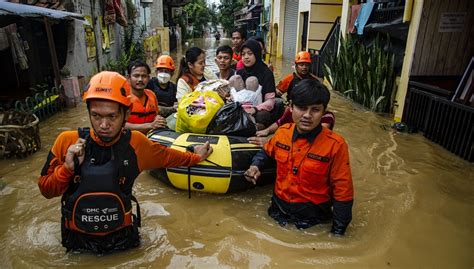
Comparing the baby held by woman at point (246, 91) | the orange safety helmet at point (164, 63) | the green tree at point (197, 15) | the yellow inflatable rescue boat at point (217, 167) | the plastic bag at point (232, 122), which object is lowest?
the yellow inflatable rescue boat at point (217, 167)

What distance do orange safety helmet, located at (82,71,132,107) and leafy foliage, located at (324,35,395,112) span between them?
592cm

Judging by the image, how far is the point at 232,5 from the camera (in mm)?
46750

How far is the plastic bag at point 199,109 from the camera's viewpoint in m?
3.38

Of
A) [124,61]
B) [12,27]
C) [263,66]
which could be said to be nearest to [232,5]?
[124,61]

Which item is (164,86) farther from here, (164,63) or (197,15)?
(197,15)

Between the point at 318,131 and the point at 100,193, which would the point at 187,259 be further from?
the point at 318,131

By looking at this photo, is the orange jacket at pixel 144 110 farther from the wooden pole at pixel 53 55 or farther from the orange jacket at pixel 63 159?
the wooden pole at pixel 53 55

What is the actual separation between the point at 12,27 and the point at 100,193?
7440 mm

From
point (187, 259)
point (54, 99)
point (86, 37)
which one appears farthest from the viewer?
point (86, 37)

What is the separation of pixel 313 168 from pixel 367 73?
5.21 meters

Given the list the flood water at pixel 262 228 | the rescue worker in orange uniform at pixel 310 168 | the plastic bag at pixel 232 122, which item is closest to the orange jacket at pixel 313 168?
the rescue worker in orange uniform at pixel 310 168

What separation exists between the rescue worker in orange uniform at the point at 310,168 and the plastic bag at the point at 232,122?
62 centimetres

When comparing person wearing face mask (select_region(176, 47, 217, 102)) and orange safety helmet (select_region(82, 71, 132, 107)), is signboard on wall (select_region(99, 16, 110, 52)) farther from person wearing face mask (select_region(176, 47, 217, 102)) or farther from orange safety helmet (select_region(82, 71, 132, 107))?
orange safety helmet (select_region(82, 71, 132, 107))

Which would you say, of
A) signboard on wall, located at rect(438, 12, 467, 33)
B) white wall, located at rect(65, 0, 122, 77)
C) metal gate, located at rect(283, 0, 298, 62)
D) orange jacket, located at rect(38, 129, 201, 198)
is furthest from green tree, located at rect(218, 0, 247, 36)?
orange jacket, located at rect(38, 129, 201, 198)
